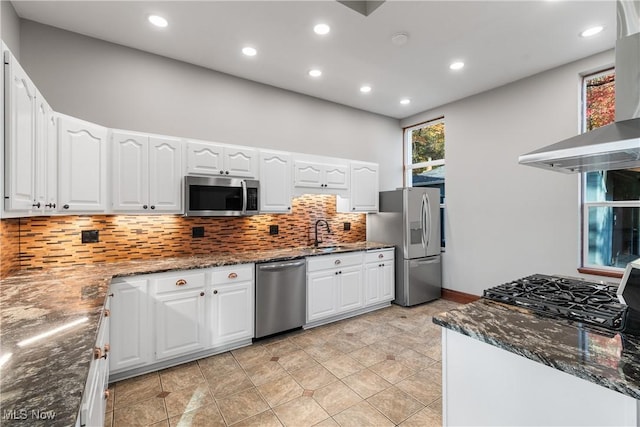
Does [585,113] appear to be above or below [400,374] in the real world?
above

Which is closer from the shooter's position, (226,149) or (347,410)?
(347,410)

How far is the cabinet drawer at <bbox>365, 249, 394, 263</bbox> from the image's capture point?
13.4 ft

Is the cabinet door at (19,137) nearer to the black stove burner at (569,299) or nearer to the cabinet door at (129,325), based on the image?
the cabinet door at (129,325)

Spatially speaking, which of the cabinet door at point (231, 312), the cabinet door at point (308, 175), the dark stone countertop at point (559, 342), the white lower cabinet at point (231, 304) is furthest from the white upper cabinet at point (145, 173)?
the dark stone countertop at point (559, 342)

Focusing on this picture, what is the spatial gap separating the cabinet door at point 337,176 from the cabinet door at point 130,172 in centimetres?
211

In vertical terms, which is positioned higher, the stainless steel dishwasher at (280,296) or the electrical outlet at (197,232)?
the electrical outlet at (197,232)

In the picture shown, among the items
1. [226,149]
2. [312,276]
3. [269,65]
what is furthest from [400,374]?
[269,65]

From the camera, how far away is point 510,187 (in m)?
3.90

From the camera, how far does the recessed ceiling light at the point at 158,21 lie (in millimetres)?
2570

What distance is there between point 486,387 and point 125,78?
385 cm

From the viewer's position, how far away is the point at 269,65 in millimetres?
3402

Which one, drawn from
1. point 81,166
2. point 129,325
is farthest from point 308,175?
point 129,325

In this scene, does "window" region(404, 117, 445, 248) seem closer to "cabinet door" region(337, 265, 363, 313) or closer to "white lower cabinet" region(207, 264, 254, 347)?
"cabinet door" region(337, 265, 363, 313)

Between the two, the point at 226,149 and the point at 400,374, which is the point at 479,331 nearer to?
the point at 400,374
